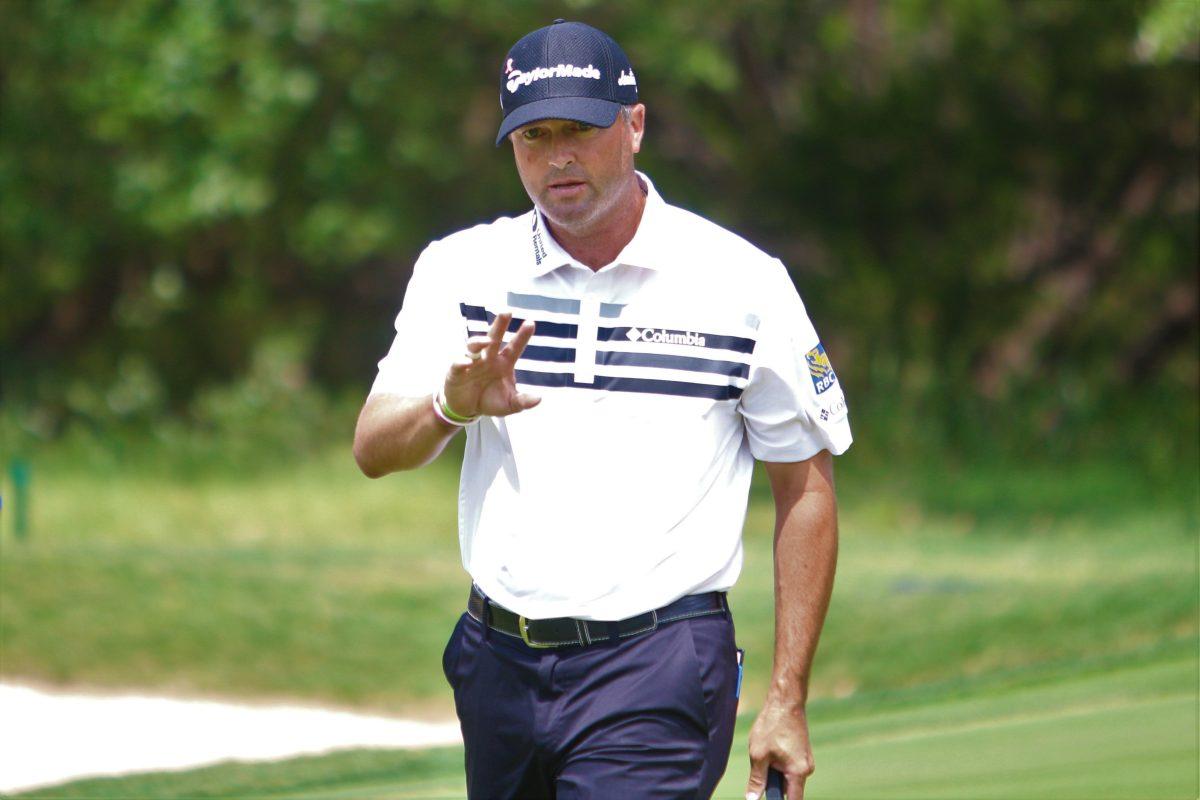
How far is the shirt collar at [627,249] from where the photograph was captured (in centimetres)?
328

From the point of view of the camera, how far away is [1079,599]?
1098 cm

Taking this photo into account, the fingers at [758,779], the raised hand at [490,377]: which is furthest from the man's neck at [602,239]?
the fingers at [758,779]

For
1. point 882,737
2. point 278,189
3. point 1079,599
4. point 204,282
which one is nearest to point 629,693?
point 882,737

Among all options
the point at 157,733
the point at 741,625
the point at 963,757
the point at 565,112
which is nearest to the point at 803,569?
the point at 565,112

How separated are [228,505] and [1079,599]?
819 centimetres

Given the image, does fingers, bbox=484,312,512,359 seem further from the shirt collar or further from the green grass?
the green grass

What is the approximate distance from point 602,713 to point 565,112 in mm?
1030

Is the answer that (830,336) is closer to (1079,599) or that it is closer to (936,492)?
(936,492)

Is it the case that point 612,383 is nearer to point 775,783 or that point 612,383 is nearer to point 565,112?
point 565,112

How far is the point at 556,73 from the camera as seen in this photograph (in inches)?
129

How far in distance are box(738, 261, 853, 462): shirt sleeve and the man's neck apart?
0.28m

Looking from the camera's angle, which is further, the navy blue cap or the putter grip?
the putter grip

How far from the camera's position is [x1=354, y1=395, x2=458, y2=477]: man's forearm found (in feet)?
10.3

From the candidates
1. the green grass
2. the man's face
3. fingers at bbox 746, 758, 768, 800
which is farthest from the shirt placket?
the green grass
